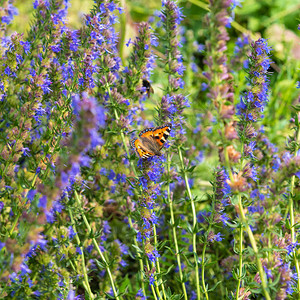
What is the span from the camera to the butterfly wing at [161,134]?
7.18ft

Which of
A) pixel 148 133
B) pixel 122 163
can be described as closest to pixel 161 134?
pixel 148 133

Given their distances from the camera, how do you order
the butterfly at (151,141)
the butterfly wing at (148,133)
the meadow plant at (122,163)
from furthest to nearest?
the butterfly wing at (148,133) < the butterfly at (151,141) < the meadow plant at (122,163)

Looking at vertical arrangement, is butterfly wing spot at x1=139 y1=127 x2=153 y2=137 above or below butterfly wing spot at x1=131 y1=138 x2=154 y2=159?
above

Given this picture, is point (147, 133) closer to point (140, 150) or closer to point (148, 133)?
point (148, 133)

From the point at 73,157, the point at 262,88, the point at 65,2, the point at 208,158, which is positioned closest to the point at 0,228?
the point at 73,157

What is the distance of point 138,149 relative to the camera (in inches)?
86.4

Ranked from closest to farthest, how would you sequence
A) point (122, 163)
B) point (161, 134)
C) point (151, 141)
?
point (151, 141) < point (161, 134) < point (122, 163)

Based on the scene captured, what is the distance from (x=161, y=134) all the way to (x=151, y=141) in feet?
0.55

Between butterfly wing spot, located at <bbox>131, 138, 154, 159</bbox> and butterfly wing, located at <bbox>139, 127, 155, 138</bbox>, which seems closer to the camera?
butterfly wing spot, located at <bbox>131, 138, 154, 159</bbox>

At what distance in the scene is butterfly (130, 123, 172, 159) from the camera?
2.12 meters

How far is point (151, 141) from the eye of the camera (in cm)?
208

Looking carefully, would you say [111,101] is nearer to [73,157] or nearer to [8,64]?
[8,64]

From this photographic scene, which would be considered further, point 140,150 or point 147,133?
point 147,133

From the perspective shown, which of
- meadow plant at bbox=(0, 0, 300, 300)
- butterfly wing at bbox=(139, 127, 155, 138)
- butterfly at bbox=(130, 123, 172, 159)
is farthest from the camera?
butterfly wing at bbox=(139, 127, 155, 138)
